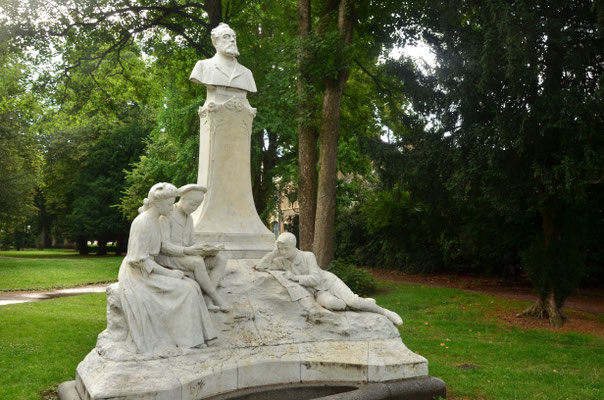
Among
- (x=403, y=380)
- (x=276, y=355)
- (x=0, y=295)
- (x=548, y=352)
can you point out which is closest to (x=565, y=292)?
(x=548, y=352)

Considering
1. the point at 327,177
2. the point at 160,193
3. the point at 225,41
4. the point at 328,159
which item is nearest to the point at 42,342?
the point at 160,193

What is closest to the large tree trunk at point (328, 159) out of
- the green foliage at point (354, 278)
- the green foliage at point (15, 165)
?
the green foliage at point (354, 278)

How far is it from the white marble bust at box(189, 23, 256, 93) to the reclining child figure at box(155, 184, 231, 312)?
6.45ft

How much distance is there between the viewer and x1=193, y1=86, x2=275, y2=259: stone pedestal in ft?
22.5

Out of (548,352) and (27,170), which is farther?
(27,170)

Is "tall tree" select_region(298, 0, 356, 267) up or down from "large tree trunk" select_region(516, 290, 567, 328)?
up

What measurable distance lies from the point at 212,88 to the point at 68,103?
11070 millimetres

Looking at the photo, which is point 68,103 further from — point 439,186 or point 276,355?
point 276,355

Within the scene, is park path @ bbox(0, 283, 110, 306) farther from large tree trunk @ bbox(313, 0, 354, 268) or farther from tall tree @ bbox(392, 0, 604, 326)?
tall tree @ bbox(392, 0, 604, 326)

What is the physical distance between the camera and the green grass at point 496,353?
22.5ft

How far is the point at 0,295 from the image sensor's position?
53.3 feet

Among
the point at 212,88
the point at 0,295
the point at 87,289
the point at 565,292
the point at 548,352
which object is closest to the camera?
the point at 212,88

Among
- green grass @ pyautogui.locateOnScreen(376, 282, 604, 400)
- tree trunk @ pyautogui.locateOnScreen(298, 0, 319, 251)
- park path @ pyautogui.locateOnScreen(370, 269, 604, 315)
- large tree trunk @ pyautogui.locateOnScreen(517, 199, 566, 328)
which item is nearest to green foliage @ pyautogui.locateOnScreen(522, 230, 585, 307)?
large tree trunk @ pyautogui.locateOnScreen(517, 199, 566, 328)

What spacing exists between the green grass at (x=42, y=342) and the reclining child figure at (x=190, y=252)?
7.75 ft
